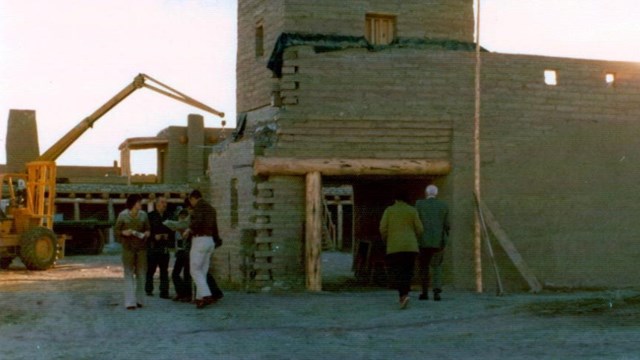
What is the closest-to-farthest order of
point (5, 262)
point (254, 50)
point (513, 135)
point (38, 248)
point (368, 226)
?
1. point (513, 135)
2. point (254, 50)
3. point (368, 226)
4. point (38, 248)
5. point (5, 262)

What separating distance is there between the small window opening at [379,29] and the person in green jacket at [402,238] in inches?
254

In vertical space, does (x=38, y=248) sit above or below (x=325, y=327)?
above

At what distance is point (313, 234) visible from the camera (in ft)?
47.3

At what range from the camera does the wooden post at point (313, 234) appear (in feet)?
47.3

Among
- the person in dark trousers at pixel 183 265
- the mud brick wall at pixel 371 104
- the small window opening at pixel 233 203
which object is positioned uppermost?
the mud brick wall at pixel 371 104

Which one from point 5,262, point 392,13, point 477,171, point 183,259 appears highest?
point 392,13

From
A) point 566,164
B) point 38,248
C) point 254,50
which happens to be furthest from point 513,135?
point 38,248

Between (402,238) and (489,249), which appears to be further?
(489,249)

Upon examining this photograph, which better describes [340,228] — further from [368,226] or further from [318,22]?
[318,22]

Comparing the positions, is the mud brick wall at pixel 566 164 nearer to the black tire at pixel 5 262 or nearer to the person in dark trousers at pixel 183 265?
the person in dark trousers at pixel 183 265

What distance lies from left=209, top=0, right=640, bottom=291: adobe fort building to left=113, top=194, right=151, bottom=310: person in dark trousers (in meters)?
2.53

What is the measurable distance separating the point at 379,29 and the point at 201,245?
7.54 meters

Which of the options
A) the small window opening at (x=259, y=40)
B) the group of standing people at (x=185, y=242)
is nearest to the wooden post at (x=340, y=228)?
the small window opening at (x=259, y=40)

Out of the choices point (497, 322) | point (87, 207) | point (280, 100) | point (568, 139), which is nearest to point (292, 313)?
point (497, 322)
